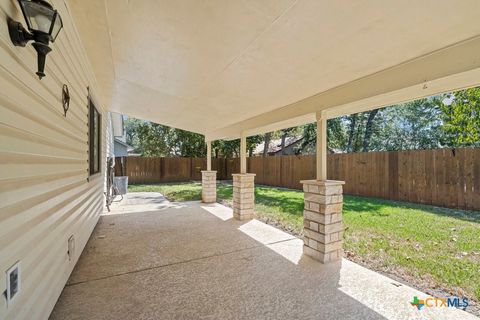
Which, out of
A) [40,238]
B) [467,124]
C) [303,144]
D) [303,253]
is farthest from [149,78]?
[303,144]

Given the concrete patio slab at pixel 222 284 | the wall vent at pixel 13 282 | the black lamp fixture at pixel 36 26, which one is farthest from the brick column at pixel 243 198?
the black lamp fixture at pixel 36 26

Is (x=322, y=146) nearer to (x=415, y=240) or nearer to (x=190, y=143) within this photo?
(x=415, y=240)

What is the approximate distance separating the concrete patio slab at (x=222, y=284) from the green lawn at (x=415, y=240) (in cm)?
45

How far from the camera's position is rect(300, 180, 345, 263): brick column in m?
3.16

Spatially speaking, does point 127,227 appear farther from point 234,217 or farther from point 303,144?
point 303,144

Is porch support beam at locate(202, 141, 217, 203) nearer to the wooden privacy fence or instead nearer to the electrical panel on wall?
the wooden privacy fence

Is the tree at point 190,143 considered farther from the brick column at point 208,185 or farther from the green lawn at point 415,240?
the green lawn at point 415,240

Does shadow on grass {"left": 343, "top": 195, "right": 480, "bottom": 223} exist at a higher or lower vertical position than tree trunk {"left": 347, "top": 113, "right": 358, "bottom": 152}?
lower

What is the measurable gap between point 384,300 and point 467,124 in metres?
10.3

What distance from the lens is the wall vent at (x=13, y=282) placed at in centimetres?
132

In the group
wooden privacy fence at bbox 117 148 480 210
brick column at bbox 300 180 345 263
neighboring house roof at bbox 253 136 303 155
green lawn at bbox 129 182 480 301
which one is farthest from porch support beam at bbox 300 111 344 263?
neighboring house roof at bbox 253 136 303 155

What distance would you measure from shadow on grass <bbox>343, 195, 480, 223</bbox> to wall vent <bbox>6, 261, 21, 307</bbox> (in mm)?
6197

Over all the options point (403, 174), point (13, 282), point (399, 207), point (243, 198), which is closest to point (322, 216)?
point (243, 198)

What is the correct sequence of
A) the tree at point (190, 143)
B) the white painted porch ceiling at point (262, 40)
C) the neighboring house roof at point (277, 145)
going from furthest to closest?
the neighboring house roof at point (277, 145)
the tree at point (190, 143)
the white painted porch ceiling at point (262, 40)
